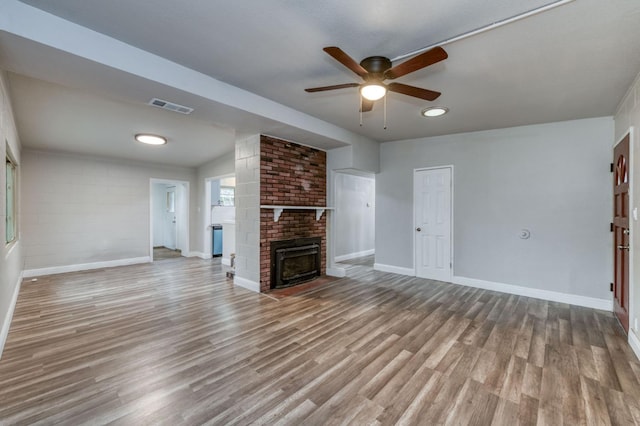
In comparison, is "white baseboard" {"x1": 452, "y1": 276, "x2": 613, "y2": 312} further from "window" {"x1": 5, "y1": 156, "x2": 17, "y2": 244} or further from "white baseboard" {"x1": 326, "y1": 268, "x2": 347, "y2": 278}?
"window" {"x1": 5, "y1": 156, "x2": 17, "y2": 244}

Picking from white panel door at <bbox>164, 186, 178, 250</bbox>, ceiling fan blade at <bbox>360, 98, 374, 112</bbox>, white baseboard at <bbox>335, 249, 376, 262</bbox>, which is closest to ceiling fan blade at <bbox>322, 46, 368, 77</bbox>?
ceiling fan blade at <bbox>360, 98, 374, 112</bbox>

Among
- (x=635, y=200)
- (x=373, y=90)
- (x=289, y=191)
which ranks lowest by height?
(x=635, y=200)

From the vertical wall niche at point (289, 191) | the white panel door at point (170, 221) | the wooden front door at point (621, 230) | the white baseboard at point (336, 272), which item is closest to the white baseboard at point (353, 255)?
the white baseboard at point (336, 272)

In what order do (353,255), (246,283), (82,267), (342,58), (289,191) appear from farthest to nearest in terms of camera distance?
(353,255) → (82,267) → (289,191) → (246,283) → (342,58)

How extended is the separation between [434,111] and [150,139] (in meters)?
4.89

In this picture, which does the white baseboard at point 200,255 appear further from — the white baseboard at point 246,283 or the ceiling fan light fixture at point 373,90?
the ceiling fan light fixture at point 373,90

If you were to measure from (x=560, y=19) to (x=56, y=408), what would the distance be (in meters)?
4.31

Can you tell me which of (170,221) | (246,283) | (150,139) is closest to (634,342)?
(246,283)

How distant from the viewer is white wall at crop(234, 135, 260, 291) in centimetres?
440

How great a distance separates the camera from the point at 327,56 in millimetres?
2469

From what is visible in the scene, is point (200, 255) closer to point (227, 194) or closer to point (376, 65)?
point (227, 194)

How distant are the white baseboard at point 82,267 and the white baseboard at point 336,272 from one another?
4.61m

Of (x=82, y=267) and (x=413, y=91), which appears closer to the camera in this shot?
(x=413, y=91)

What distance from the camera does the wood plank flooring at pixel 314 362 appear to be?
181 centimetres
